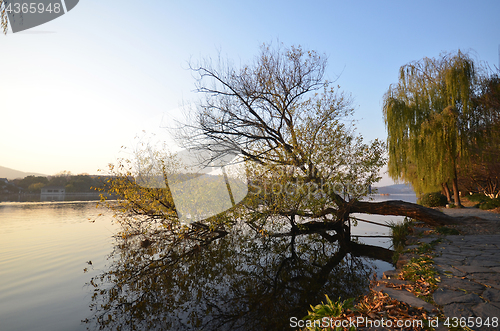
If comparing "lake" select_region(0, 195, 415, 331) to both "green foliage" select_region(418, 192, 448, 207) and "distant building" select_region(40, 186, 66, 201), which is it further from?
"distant building" select_region(40, 186, 66, 201)

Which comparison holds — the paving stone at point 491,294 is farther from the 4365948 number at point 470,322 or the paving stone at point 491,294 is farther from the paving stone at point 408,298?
the paving stone at point 408,298

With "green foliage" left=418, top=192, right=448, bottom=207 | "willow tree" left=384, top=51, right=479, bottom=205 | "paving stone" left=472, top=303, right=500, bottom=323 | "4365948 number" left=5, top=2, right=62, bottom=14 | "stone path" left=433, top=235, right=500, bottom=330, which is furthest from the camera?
"green foliage" left=418, top=192, right=448, bottom=207

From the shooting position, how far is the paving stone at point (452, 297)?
2.40 meters

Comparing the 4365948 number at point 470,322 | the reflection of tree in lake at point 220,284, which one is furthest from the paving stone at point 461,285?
the reflection of tree in lake at point 220,284

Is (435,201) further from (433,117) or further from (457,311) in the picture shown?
(457,311)

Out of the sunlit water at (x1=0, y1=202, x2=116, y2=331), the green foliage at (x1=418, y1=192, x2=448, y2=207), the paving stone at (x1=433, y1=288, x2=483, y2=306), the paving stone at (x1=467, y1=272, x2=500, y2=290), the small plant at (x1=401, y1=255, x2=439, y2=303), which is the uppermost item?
the paving stone at (x1=433, y1=288, x2=483, y2=306)

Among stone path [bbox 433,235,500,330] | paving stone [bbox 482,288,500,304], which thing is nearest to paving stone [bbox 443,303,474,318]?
stone path [bbox 433,235,500,330]

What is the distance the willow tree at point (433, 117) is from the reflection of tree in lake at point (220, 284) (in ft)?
25.0

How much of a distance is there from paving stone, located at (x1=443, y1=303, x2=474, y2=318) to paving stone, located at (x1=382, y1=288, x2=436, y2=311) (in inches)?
4.6

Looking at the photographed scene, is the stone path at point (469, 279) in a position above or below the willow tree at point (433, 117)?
below

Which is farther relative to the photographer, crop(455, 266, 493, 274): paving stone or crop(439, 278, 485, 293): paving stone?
crop(455, 266, 493, 274): paving stone

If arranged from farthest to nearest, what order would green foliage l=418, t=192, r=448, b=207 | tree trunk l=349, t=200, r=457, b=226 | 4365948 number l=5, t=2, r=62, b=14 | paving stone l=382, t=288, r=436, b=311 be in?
green foliage l=418, t=192, r=448, b=207 < tree trunk l=349, t=200, r=457, b=226 < 4365948 number l=5, t=2, r=62, b=14 < paving stone l=382, t=288, r=436, b=311

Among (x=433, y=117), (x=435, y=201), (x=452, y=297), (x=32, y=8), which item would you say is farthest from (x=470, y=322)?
(x=435, y=201)

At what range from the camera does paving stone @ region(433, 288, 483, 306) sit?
2.40 m
